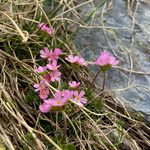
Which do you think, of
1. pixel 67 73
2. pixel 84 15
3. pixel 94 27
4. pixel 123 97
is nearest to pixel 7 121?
pixel 67 73

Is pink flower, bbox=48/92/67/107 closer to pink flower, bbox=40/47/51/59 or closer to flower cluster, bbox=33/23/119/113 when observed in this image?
flower cluster, bbox=33/23/119/113

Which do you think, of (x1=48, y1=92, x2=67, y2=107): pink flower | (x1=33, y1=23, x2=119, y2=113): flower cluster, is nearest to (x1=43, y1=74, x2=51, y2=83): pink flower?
(x1=33, y1=23, x2=119, y2=113): flower cluster

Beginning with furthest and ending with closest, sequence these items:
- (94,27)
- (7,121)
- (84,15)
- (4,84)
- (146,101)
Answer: (84,15), (94,27), (146,101), (4,84), (7,121)

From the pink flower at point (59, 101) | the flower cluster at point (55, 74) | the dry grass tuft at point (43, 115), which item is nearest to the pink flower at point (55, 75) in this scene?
the flower cluster at point (55, 74)

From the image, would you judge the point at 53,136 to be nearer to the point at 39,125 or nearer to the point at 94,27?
the point at 39,125

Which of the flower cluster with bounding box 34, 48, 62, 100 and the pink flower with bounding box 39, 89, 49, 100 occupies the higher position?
the flower cluster with bounding box 34, 48, 62, 100

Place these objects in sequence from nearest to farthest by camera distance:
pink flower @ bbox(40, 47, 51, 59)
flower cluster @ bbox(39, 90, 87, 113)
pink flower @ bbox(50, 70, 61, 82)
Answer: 1. flower cluster @ bbox(39, 90, 87, 113)
2. pink flower @ bbox(50, 70, 61, 82)
3. pink flower @ bbox(40, 47, 51, 59)

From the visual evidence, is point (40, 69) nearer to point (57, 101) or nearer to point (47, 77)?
point (47, 77)

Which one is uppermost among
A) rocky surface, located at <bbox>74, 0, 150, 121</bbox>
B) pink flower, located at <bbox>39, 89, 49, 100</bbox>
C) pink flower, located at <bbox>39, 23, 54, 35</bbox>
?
pink flower, located at <bbox>39, 23, 54, 35</bbox>

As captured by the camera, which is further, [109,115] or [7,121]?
[109,115]
